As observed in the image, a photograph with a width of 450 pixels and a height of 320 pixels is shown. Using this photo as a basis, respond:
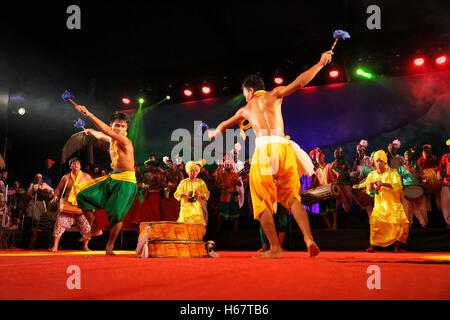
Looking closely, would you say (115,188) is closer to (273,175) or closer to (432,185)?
(273,175)

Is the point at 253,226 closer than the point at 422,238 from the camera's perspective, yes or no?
No

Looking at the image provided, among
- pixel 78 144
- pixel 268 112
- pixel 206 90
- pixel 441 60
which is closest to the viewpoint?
pixel 268 112

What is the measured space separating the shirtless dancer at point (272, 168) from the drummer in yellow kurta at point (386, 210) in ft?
8.48

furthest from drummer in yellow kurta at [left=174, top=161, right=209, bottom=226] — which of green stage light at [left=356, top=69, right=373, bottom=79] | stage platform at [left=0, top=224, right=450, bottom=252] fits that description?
green stage light at [left=356, top=69, right=373, bottom=79]

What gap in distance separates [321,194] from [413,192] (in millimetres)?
1620

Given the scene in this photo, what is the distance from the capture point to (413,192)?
6.18 m

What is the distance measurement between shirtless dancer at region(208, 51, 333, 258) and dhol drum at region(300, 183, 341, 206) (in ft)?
9.70

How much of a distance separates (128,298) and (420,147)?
9126 millimetres

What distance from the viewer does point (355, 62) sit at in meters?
8.55

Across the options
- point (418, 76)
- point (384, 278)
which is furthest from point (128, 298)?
point (418, 76)

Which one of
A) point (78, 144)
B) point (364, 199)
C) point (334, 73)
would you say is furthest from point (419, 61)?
point (78, 144)

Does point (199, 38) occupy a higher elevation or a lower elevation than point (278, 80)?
higher

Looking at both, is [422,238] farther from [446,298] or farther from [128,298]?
[128,298]

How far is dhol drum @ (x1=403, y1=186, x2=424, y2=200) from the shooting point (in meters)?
6.16
